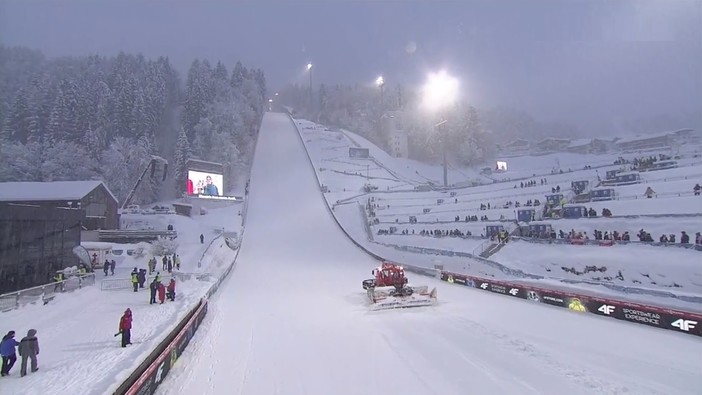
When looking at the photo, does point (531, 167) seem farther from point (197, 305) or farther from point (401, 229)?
point (197, 305)

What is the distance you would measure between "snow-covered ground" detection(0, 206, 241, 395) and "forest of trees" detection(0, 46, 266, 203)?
15264mm

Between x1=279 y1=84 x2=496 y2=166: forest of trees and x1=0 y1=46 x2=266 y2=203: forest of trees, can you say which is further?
x1=279 y1=84 x2=496 y2=166: forest of trees

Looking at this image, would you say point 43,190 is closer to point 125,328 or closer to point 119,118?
point 125,328

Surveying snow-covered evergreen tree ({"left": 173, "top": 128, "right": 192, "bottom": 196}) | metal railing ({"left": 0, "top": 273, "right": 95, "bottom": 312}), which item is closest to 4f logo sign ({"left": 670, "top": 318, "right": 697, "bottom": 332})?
metal railing ({"left": 0, "top": 273, "right": 95, "bottom": 312})

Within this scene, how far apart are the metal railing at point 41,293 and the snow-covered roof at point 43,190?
8.31m

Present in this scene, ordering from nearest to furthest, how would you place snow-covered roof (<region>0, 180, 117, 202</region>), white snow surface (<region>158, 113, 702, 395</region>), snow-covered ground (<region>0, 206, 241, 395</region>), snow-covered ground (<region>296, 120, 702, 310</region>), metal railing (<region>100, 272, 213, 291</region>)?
white snow surface (<region>158, 113, 702, 395</region>), snow-covered ground (<region>0, 206, 241, 395</region>), snow-covered ground (<region>296, 120, 702, 310</region>), metal railing (<region>100, 272, 213, 291</region>), snow-covered roof (<region>0, 180, 117, 202</region>)

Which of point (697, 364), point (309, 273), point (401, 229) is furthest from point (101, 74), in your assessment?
point (697, 364)

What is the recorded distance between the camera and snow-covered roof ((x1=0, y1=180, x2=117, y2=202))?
96.3ft

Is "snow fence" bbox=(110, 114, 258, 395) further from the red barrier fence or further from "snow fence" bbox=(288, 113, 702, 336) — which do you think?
"snow fence" bbox=(288, 113, 702, 336)

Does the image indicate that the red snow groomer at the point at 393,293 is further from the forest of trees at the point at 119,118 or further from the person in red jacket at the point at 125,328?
the forest of trees at the point at 119,118

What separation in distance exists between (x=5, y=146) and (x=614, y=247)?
4168 cm

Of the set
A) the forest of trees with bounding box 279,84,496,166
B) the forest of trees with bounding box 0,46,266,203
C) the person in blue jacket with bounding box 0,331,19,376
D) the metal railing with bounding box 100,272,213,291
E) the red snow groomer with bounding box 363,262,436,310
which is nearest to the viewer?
the person in blue jacket with bounding box 0,331,19,376

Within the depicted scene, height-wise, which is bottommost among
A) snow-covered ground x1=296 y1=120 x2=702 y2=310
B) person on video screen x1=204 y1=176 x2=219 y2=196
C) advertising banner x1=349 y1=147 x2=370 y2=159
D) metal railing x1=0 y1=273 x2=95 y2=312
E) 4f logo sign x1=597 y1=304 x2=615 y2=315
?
4f logo sign x1=597 y1=304 x2=615 y2=315

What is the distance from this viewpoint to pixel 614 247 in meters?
23.2
